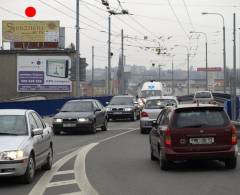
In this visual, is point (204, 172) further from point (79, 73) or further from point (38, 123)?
point (79, 73)

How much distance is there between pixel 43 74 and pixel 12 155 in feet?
→ 193

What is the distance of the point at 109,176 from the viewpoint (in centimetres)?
1324

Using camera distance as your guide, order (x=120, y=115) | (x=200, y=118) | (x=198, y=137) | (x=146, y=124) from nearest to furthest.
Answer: (x=198, y=137)
(x=200, y=118)
(x=146, y=124)
(x=120, y=115)

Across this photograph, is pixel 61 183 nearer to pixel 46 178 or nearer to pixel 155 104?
pixel 46 178

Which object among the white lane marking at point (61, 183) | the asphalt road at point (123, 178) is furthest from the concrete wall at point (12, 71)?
the white lane marking at point (61, 183)

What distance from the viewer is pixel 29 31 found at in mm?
79688

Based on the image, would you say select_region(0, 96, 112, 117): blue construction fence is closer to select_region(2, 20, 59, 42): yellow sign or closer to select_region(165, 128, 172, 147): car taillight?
select_region(165, 128, 172, 147): car taillight

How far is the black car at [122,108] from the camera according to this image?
3978cm

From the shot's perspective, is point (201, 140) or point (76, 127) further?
point (76, 127)

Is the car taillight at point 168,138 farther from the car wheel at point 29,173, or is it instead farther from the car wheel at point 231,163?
the car wheel at point 29,173

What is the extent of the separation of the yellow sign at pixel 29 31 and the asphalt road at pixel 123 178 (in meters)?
60.8

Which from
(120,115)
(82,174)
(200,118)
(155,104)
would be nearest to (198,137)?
(200,118)

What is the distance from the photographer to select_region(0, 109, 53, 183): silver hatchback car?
1151cm

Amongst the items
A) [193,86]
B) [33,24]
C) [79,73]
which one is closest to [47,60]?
[33,24]
